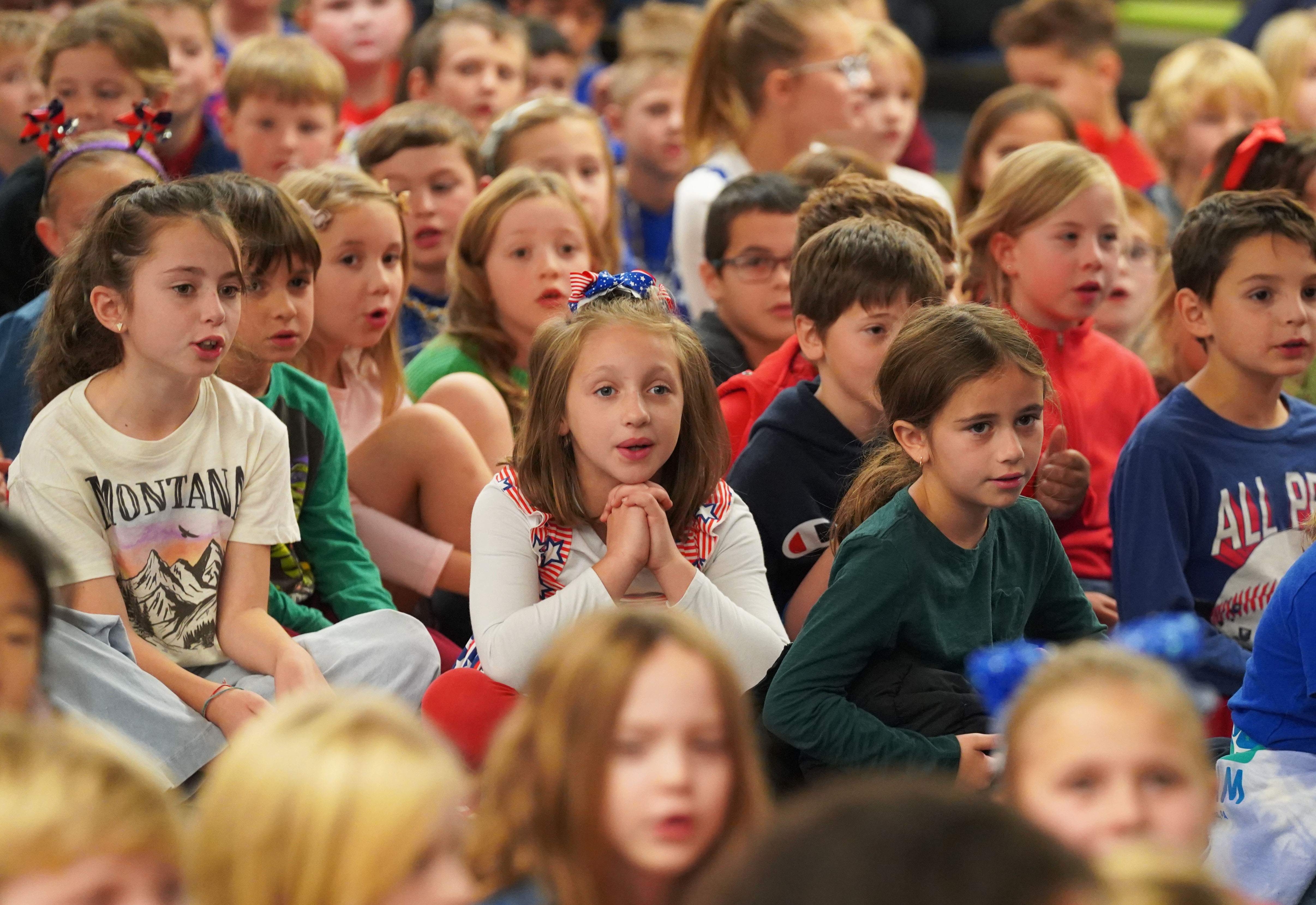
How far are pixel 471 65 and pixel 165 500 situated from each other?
289 cm

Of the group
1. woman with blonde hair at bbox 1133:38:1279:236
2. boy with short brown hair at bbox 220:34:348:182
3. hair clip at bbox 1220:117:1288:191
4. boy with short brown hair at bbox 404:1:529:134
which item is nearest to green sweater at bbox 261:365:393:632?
boy with short brown hair at bbox 220:34:348:182

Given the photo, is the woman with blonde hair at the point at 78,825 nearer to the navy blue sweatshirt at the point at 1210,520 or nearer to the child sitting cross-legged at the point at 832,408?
the child sitting cross-legged at the point at 832,408

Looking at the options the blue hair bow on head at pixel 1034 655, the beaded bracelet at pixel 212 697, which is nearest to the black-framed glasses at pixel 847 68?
the beaded bracelet at pixel 212 697

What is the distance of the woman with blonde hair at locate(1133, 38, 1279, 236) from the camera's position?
182 inches

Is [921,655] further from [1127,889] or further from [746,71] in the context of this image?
[746,71]

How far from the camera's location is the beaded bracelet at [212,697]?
2.17 m

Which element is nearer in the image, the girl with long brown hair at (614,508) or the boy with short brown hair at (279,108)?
the girl with long brown hair at (614,508)

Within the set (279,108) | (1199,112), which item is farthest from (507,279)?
(1199,112)

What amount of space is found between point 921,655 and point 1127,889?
113 cm

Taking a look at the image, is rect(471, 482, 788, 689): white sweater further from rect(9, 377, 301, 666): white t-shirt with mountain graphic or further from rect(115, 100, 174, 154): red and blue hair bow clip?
rect(115, 100, 174, 154): red and blue hair bow clip

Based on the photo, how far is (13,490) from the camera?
2162mm

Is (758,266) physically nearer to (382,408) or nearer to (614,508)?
(382,408)

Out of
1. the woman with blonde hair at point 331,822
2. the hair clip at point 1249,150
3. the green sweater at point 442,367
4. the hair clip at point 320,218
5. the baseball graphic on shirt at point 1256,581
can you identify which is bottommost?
the baseball graphic on shirt at point 1256,581

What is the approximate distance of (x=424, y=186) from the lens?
363 cm
